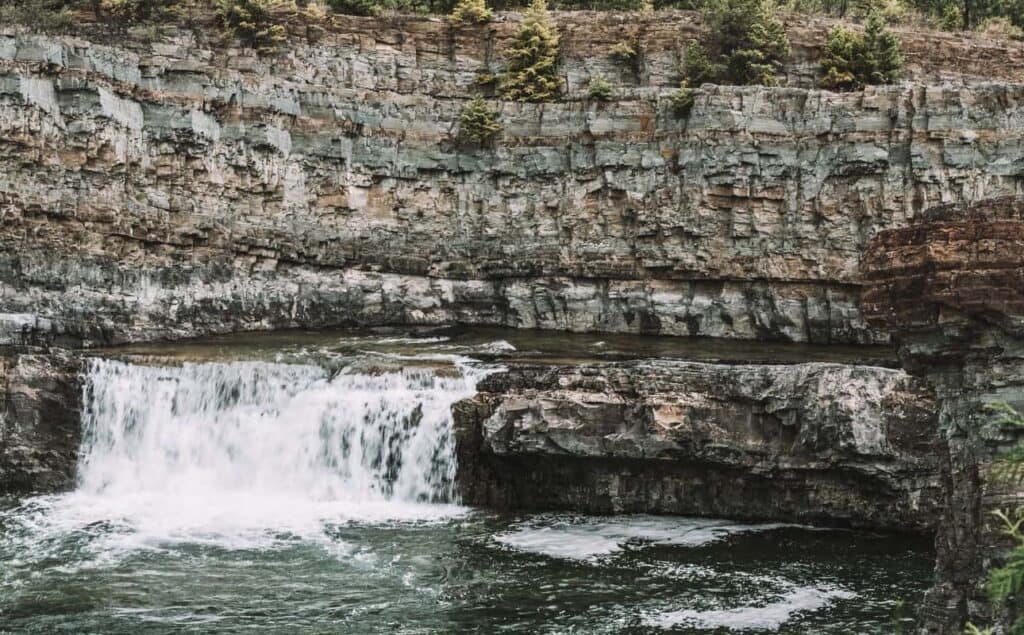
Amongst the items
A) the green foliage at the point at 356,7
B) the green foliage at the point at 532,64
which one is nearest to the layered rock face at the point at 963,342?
the green foliage at the point at 532,64

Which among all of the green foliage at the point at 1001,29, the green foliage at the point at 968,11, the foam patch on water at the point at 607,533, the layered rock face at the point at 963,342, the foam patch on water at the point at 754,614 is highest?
the green foliage at the point at 968,11

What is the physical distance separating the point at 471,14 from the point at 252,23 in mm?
7371

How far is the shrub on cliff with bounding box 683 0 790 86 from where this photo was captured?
33688 mm

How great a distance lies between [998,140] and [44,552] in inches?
1006

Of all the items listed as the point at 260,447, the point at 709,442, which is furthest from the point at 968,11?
the point at 260,447

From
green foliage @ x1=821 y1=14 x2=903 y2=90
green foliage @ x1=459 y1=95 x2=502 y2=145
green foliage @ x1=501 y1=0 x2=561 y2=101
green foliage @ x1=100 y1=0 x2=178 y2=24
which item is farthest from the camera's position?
green foliage @ x1=501 y1=0 x2=561 y2=101

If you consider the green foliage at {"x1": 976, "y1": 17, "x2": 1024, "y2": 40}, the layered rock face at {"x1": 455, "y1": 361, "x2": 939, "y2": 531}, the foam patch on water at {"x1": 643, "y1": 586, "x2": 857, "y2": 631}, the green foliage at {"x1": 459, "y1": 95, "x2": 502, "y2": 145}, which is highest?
the green foliage at {"x1": 976, "y1": 17, "x2": 1024, "y2": 40}

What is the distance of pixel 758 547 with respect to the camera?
18.2 m

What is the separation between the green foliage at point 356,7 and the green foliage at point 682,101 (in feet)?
38.3

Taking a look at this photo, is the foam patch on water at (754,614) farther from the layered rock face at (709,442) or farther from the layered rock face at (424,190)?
the layered rock face at (424,190)

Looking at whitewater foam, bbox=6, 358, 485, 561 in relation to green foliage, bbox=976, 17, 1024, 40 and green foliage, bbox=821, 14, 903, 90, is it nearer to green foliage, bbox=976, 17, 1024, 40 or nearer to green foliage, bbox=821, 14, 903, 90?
green foliage, bbox=821, 14, 903, 90

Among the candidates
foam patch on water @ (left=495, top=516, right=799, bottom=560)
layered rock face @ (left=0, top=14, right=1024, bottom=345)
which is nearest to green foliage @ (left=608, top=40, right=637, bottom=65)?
layered rock face @ (left=0, top=14, right=1024, bottom=345)

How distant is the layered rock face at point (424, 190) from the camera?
28.9 m

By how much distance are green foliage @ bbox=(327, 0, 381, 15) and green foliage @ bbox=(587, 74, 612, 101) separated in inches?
358
